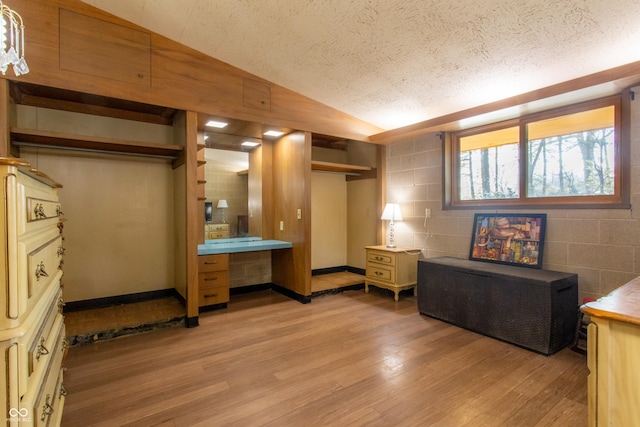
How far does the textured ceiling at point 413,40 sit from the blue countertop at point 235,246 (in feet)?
6.71

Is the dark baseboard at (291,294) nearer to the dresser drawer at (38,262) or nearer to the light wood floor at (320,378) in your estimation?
the light wood floor at (320,378)

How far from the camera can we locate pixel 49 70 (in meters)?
2.53

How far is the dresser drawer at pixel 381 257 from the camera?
412 centimetres

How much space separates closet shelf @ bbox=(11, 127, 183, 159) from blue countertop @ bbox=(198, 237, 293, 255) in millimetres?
1153

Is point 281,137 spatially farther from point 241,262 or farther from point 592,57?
point 592,57

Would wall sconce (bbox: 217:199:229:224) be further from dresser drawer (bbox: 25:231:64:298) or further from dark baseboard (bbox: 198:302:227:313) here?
dresser drawer (bbox: 25:231:64:298)

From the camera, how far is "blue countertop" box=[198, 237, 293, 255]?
353cm

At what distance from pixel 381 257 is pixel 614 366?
128 inches

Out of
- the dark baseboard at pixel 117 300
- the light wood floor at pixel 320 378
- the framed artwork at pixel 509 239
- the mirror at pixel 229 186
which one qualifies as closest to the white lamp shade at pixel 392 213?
the framed artwork at pixel 509 239

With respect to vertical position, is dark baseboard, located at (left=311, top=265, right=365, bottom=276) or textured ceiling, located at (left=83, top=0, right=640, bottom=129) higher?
textured ceiling, located at (left=83, top=0, right=640, bottom=129)

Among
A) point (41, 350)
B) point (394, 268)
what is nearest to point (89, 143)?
point (41, 350)

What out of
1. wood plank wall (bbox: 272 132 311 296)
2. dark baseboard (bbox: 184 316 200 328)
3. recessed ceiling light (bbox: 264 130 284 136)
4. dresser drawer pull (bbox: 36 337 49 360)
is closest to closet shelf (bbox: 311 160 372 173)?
wood plank wall (bbox: 272 132 311 296)

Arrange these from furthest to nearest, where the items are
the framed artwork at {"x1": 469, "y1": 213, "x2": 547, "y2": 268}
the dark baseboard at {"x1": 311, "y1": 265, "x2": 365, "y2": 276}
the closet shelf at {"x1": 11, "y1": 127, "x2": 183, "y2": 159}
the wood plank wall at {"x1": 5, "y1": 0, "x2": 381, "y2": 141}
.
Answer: the dark baseboard at {"x1": 311, "y1": 265, "x2": 365, "y2": 276} → the framed artwork at {"x1": 469, "y1": 213, "x2": 547, "y2": 268} → the closet shelf at {"x1": 11, "y1": 127, "x2": 183, "y2": 159} → the wood plank wall at {"x1": 5, "y1": 0, "x2": 381, "y2": 141}

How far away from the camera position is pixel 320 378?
7.23 ft
